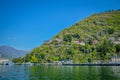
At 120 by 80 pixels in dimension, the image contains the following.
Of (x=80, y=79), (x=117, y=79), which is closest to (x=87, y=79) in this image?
(x=80, y=79)

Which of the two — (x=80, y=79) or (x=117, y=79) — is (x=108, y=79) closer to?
(x=117, y=79)

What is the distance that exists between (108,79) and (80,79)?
23.4ft

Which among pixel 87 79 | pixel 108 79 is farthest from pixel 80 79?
pixel 108 79

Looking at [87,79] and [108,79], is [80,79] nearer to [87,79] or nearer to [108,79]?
[87,79]

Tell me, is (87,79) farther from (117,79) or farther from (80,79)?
(117,79)

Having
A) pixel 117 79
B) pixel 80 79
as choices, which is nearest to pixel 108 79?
pixel 117 79

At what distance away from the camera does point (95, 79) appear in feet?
197

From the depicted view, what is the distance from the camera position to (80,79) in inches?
2393

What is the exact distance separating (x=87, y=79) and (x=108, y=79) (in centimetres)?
533

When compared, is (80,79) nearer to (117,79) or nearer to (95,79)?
(95,79)

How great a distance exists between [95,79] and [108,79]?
10.8 ft

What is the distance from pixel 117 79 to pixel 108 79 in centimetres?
223

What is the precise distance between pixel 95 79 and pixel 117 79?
217 inches

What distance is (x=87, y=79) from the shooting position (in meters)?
60.3
